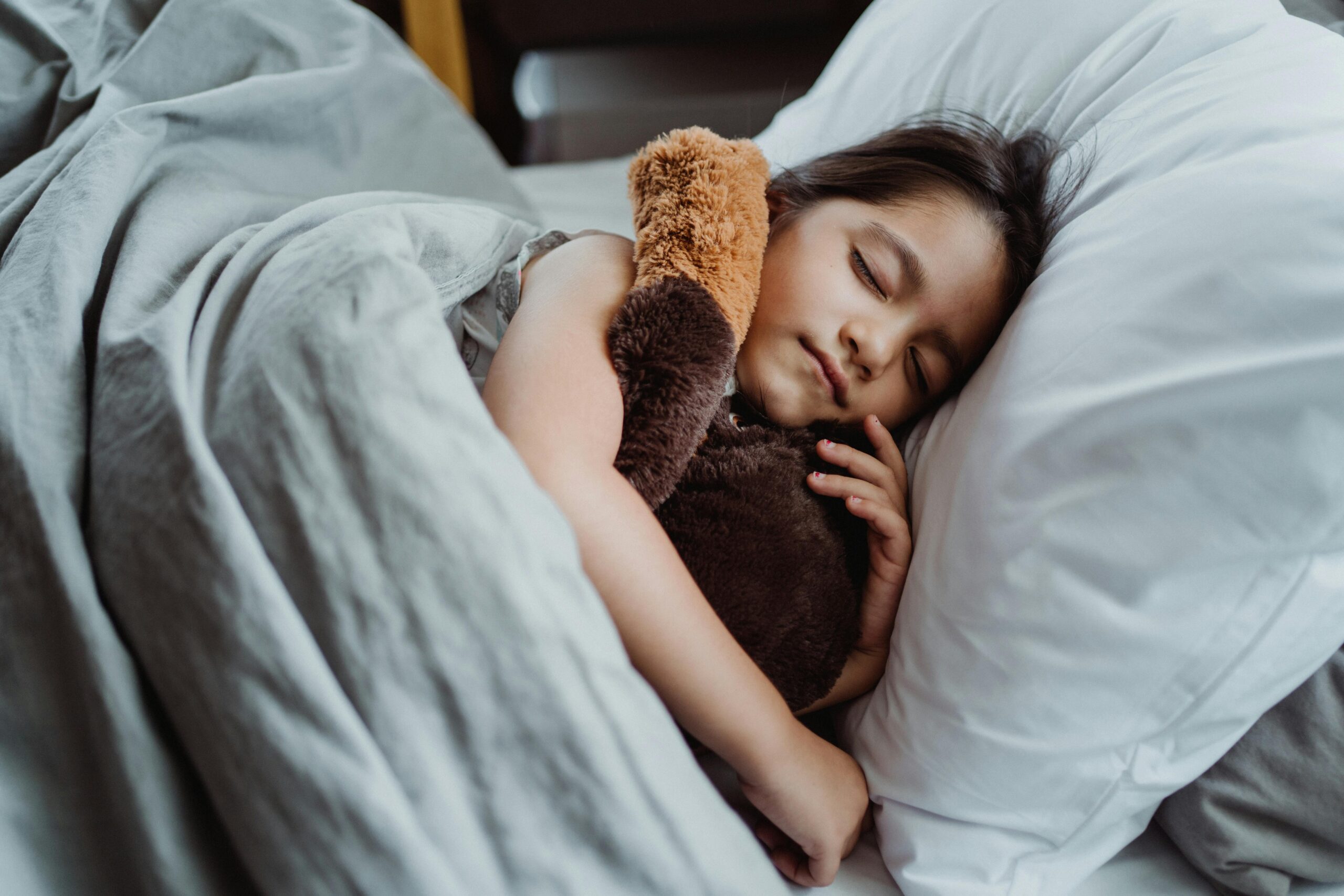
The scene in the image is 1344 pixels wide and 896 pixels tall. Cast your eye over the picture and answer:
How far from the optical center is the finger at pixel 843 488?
23.8 inches

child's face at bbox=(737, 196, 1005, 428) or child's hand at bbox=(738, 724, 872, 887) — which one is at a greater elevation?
child's face at bbox=(737, 196, 1005, 428)

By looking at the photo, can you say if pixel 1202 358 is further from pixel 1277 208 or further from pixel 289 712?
pixel 289 712

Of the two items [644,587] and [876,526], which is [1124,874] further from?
[644,587]

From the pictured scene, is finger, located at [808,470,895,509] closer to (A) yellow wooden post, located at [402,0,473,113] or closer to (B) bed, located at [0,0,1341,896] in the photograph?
(B) bed, located at [0,0,1341,896]

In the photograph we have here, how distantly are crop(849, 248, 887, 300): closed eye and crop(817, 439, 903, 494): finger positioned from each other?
0.42ft

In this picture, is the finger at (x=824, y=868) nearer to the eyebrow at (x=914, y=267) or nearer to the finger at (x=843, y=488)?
the finger at (x=843, y=488)

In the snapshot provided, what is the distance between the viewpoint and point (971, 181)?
0.71 m

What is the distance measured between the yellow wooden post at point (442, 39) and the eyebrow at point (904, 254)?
5.67ft

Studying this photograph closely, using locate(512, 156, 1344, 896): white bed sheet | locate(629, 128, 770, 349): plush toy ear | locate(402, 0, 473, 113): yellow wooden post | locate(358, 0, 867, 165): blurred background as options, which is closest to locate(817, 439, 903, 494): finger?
locate(629, 128, 770, 349): plush toy ear

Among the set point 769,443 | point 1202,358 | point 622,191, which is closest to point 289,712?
point 769,443

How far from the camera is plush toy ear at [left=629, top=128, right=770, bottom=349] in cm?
56

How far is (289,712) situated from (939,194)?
62 cm

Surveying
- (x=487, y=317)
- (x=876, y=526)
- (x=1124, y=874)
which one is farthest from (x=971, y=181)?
(x=1124, y=874)

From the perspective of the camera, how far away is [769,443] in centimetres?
63
